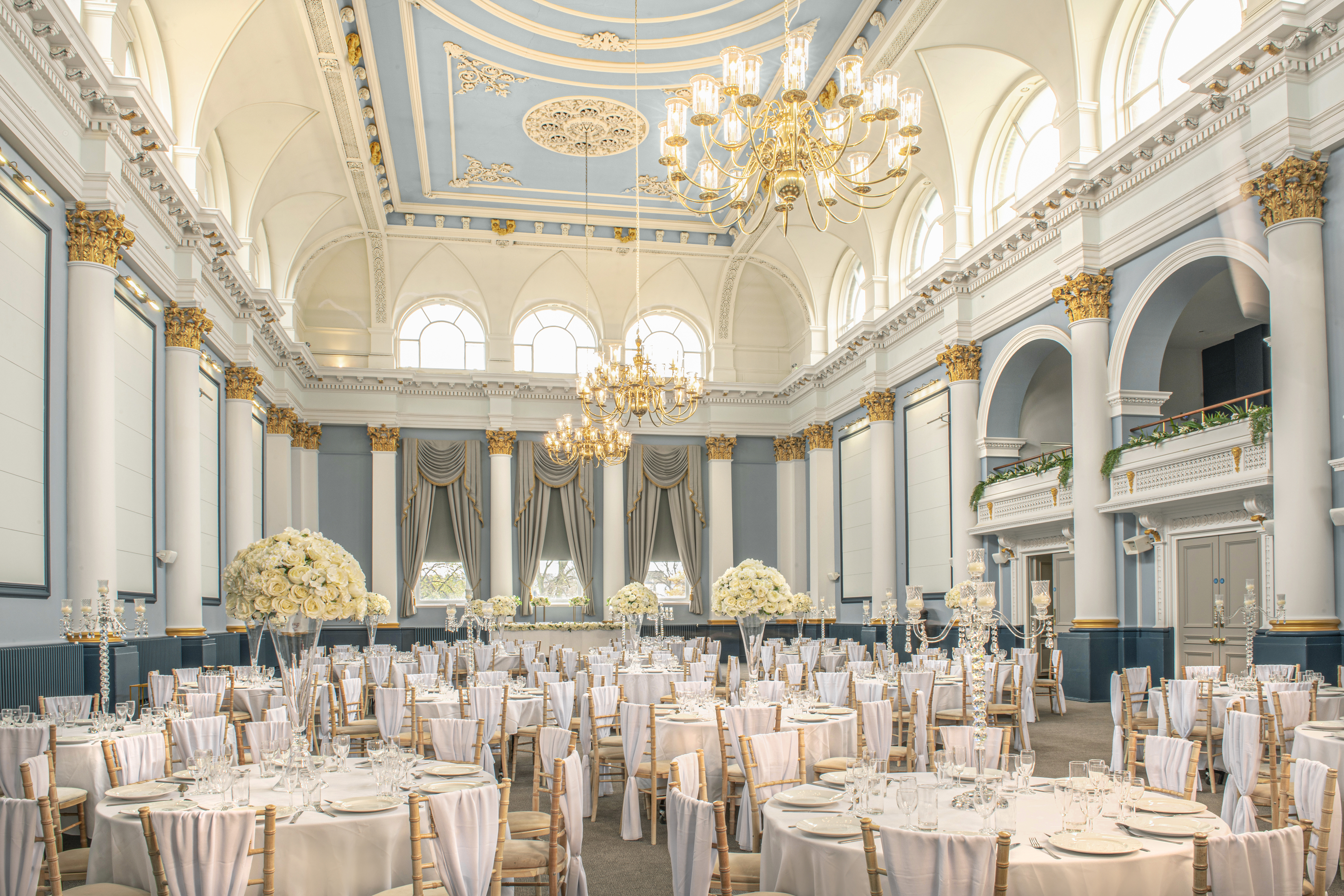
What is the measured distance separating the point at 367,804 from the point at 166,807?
783 mm

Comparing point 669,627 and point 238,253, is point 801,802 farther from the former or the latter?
point 669,627

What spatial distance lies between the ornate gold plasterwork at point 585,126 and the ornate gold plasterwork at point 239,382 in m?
5.55

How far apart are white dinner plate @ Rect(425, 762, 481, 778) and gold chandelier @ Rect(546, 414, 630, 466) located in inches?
388

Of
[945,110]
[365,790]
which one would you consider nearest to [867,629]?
[945,110]

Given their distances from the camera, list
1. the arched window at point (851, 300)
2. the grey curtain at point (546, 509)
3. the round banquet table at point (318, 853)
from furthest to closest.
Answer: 1. the grey curtain at point (546, 509)
2. the arched window at point (851, 300)
3. the round banquet table at point (318, 853)

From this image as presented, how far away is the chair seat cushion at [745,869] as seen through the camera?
4.19m

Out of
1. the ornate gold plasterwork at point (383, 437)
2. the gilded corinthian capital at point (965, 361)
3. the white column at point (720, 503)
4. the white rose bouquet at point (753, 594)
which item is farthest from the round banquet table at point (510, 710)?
the white column at point (720, 503)

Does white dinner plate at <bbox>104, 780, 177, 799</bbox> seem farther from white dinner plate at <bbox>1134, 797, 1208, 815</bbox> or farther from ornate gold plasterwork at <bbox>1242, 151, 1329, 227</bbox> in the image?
ornate gold plasterwork at <bbox>1242, 151, 1329, 227</bbox>

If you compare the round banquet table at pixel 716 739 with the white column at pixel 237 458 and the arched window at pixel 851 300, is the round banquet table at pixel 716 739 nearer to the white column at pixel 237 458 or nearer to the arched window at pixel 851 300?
the white column at pixel 237 458

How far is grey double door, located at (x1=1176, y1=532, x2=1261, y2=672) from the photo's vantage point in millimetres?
10273

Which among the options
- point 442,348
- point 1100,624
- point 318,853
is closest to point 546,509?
point 442,348

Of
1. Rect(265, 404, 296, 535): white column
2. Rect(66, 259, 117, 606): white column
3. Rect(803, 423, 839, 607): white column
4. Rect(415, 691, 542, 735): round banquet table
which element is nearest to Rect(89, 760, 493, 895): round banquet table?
Rect(415, 691, 542, 735): round banquet table

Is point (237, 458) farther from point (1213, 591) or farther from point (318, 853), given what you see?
point (1213, 591)

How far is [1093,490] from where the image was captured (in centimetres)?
1177
